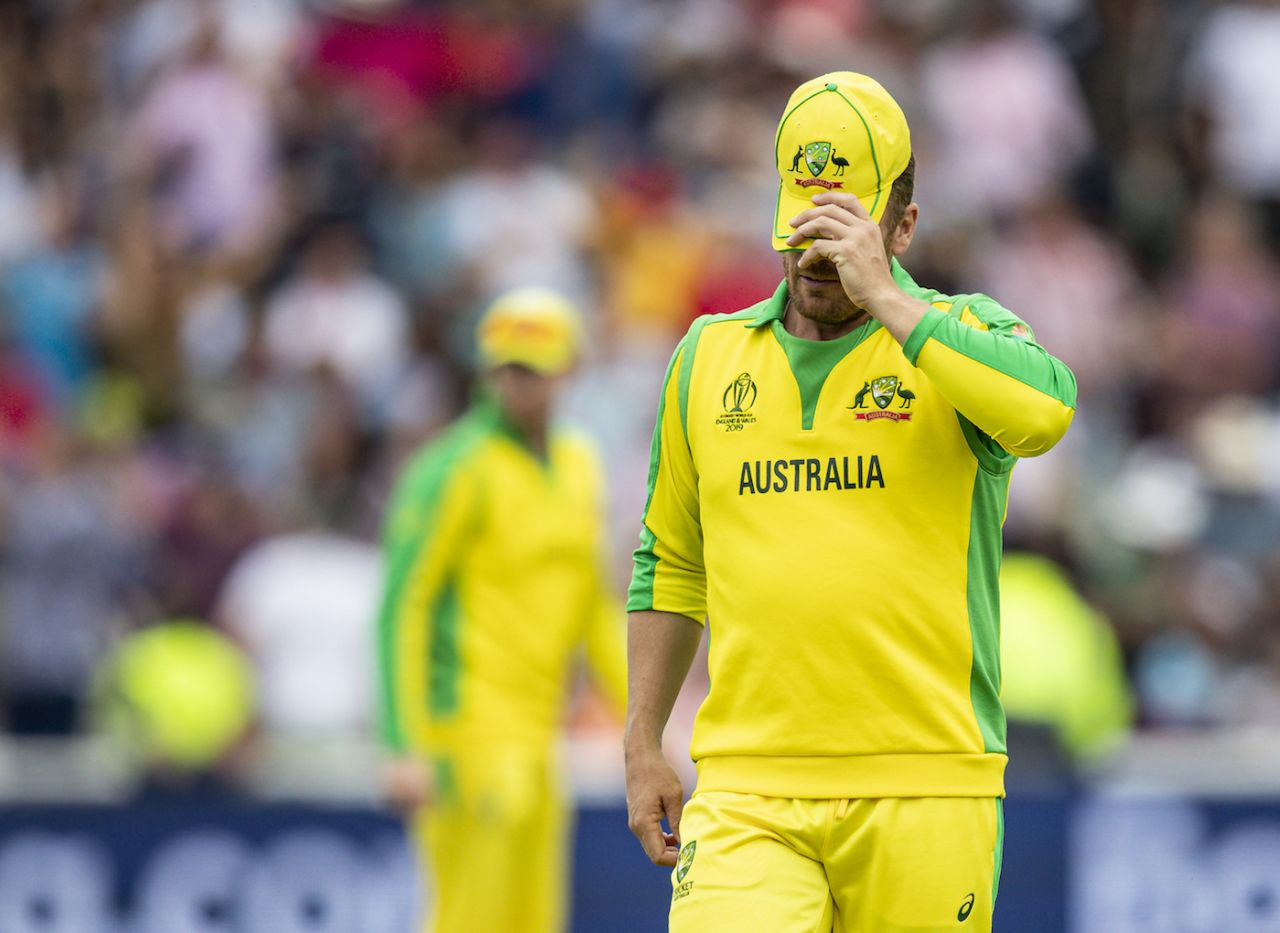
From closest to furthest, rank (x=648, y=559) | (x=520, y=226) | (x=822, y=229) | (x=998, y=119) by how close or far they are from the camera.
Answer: (x=822, y=229)
(x=648, y=559)
(x=520, y=226)
(x=998, y=119)

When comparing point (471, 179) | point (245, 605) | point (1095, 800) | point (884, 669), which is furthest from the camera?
point (471, 179)

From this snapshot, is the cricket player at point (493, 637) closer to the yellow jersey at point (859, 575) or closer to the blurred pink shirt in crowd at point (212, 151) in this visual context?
→ the yellow jersey at point (859, 575)

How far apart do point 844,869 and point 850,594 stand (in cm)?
59

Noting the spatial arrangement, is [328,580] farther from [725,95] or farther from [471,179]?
[725,95]

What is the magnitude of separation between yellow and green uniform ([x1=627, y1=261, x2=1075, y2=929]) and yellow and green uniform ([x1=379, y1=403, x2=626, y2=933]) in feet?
11.1

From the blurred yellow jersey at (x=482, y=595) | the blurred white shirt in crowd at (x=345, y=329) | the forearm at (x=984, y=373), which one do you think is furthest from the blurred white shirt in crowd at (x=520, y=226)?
the forearm at (x=984, y=373)

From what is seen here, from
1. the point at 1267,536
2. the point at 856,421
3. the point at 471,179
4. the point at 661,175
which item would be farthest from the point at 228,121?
the point at 856,421

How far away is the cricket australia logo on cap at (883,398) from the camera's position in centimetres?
489

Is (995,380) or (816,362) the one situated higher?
(816,362)

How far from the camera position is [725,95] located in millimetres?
15344

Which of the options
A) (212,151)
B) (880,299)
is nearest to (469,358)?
(212,151)

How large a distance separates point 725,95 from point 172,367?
4281 millimetres

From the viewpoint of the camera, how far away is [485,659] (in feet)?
27.7

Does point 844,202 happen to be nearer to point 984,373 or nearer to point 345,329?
point 984,373
